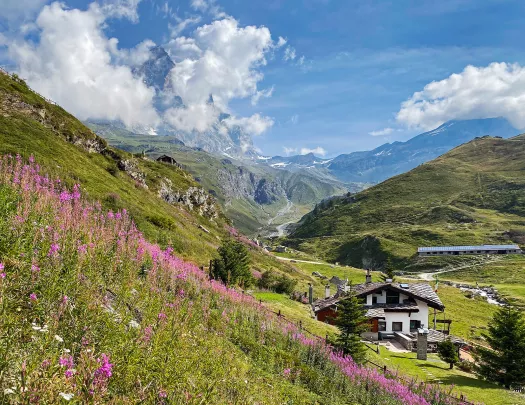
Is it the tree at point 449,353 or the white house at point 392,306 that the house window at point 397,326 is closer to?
the white house at point 392,306

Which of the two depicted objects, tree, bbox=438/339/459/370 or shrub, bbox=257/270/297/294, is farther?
shrub, bbox=257/270/297/294

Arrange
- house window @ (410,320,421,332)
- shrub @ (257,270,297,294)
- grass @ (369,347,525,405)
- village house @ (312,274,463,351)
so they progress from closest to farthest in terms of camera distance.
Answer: grass @ (369,347,525,405) < shrub @ (257,270,297,294) < village house @ (312,274,463,351) < house window @ (410,320,421,332)

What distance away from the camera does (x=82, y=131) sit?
4975 cm

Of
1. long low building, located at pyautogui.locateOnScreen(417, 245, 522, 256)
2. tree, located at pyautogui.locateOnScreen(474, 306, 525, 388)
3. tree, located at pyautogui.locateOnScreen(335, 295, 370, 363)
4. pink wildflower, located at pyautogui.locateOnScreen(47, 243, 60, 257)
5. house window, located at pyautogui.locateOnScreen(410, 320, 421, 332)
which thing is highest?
Result: pink wildflower, located at pyautogui.locateOnScreen(47, 243, 60, 257)

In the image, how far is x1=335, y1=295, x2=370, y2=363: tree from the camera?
2103 cm

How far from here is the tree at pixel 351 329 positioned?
69.0 ft

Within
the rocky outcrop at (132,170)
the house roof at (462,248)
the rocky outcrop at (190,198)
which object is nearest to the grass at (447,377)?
the rocky outcrop at (132,170)

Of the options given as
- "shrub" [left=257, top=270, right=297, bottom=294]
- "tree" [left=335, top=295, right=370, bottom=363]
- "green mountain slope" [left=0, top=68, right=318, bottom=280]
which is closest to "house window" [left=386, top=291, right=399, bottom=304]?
"shrub" [left=257, top=270, right=297, bottom=294]

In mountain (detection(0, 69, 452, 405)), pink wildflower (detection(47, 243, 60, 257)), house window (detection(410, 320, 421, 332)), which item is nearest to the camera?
mountain (detection(0, 69, 452, 405))

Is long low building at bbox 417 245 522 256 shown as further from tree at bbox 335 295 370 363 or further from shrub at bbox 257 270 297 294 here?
tree at bbox 335 295 370 363

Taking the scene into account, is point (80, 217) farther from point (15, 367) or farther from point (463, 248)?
point (463, 248)

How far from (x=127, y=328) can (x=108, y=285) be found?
1.81 m

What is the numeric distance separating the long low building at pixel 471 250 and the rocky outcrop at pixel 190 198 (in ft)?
400

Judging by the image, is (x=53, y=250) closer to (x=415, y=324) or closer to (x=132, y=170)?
(x=415, y=324)
